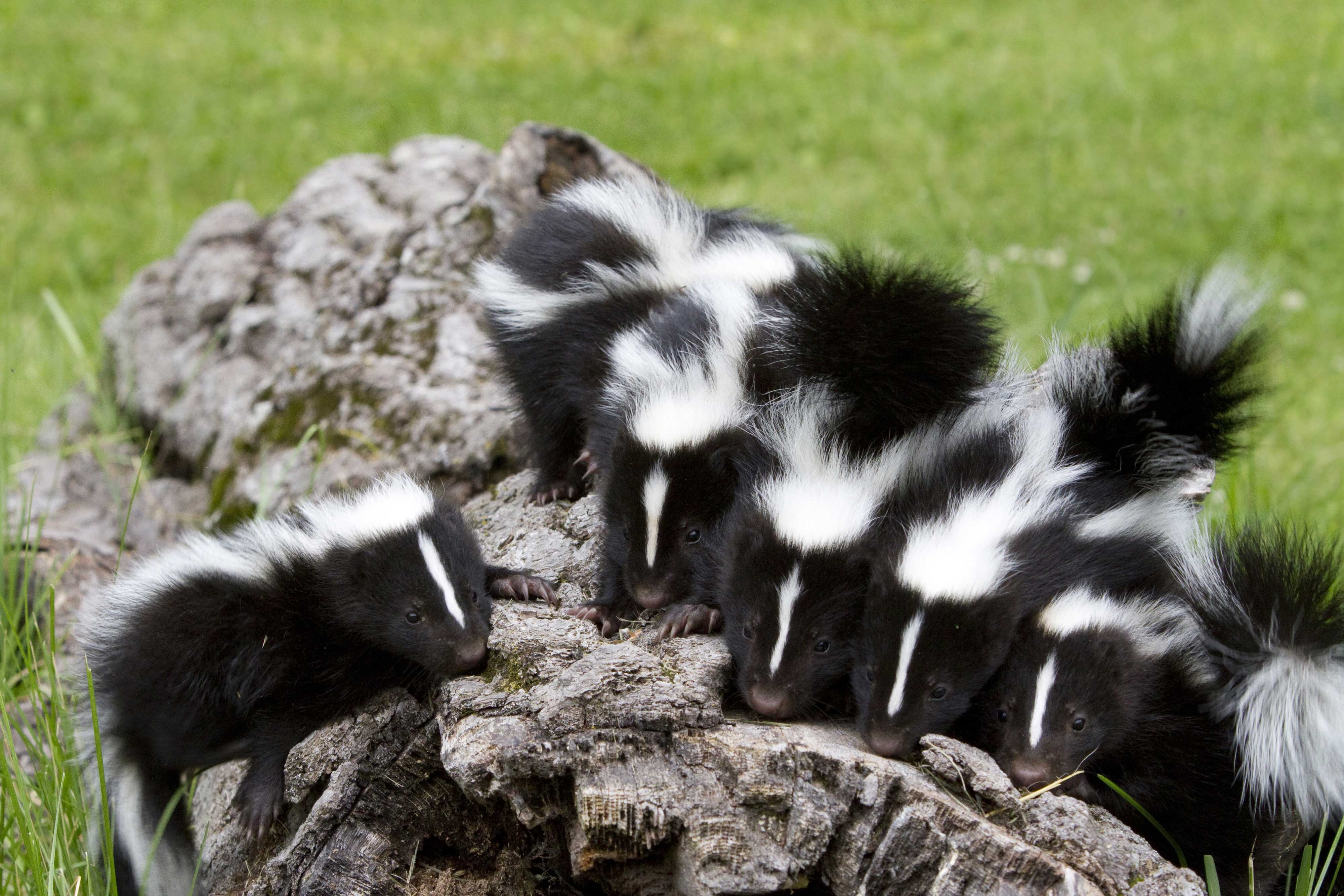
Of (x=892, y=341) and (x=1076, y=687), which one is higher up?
(x=892, y=341)

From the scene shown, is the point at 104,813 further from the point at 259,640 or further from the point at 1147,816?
the point at 1147,816

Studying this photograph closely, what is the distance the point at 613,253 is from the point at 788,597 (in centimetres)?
177

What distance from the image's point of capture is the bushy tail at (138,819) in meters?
3.93

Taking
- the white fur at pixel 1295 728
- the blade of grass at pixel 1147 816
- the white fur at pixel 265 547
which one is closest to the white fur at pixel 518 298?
the white fur at pixel 265 547

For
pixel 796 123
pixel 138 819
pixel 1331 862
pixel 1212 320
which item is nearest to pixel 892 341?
pixel 1212 320

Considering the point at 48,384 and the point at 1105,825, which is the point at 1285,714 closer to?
the point at 1105,825

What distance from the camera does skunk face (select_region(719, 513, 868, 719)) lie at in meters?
3.23

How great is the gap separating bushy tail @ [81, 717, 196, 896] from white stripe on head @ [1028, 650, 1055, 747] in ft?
8.17

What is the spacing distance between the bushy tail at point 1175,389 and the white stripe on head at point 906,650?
0.76 m

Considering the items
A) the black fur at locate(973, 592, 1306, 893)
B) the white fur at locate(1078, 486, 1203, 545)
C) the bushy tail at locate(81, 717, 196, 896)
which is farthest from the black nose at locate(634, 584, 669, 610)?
the bushy tail at locate(81, 717, 196, 896)

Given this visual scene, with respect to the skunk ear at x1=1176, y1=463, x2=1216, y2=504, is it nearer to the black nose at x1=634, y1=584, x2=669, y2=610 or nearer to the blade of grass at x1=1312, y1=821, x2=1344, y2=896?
the blade of grass at x1=1312, y1=821, x2=1344, y2=896

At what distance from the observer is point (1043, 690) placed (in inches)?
125

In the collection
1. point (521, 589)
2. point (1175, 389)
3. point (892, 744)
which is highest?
point (1175, 389)

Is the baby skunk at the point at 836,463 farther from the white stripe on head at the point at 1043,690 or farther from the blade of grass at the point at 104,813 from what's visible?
the blade of grass at the point at 104,813
